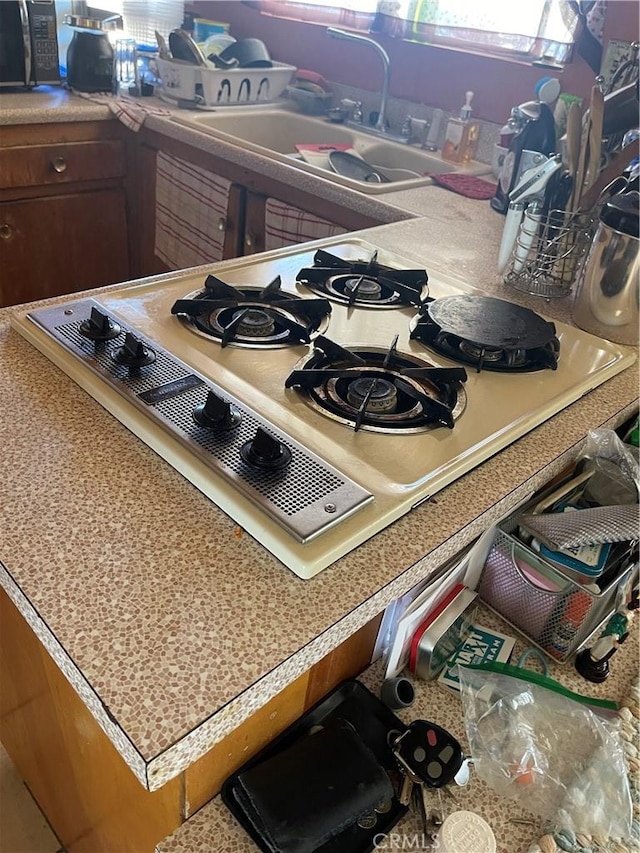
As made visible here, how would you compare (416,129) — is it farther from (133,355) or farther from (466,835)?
(466,835)

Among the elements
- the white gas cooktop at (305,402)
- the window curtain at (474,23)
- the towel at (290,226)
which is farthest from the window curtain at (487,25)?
the white gas cooktop at (305,402)

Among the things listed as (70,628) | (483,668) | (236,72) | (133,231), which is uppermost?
(236,72)

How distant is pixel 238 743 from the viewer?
0.57 metres

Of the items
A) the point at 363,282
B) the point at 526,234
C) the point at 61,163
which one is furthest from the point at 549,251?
the point at 61,163

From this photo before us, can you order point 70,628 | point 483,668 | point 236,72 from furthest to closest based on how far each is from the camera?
point 236,72 → point 483,668 → point 70,628

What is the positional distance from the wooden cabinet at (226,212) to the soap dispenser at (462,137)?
0.60 meters

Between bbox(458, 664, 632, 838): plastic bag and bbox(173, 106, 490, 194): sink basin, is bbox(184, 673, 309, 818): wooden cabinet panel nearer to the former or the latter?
bbox(458, 664, 632, 838): plastic bag

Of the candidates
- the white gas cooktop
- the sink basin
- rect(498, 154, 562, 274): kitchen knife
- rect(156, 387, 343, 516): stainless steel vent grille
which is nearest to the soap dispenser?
the sink basin

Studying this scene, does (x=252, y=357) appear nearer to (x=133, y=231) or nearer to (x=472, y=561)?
(x=472, y=561)

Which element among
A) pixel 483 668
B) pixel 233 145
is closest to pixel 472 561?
pixel 483 668

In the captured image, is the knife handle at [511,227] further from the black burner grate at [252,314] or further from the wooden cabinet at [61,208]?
the wooden cabinet at [61,208]

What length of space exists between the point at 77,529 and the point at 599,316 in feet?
2.68

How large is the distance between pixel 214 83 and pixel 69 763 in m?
2.04

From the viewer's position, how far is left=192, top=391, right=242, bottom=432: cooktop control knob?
2.10ft
